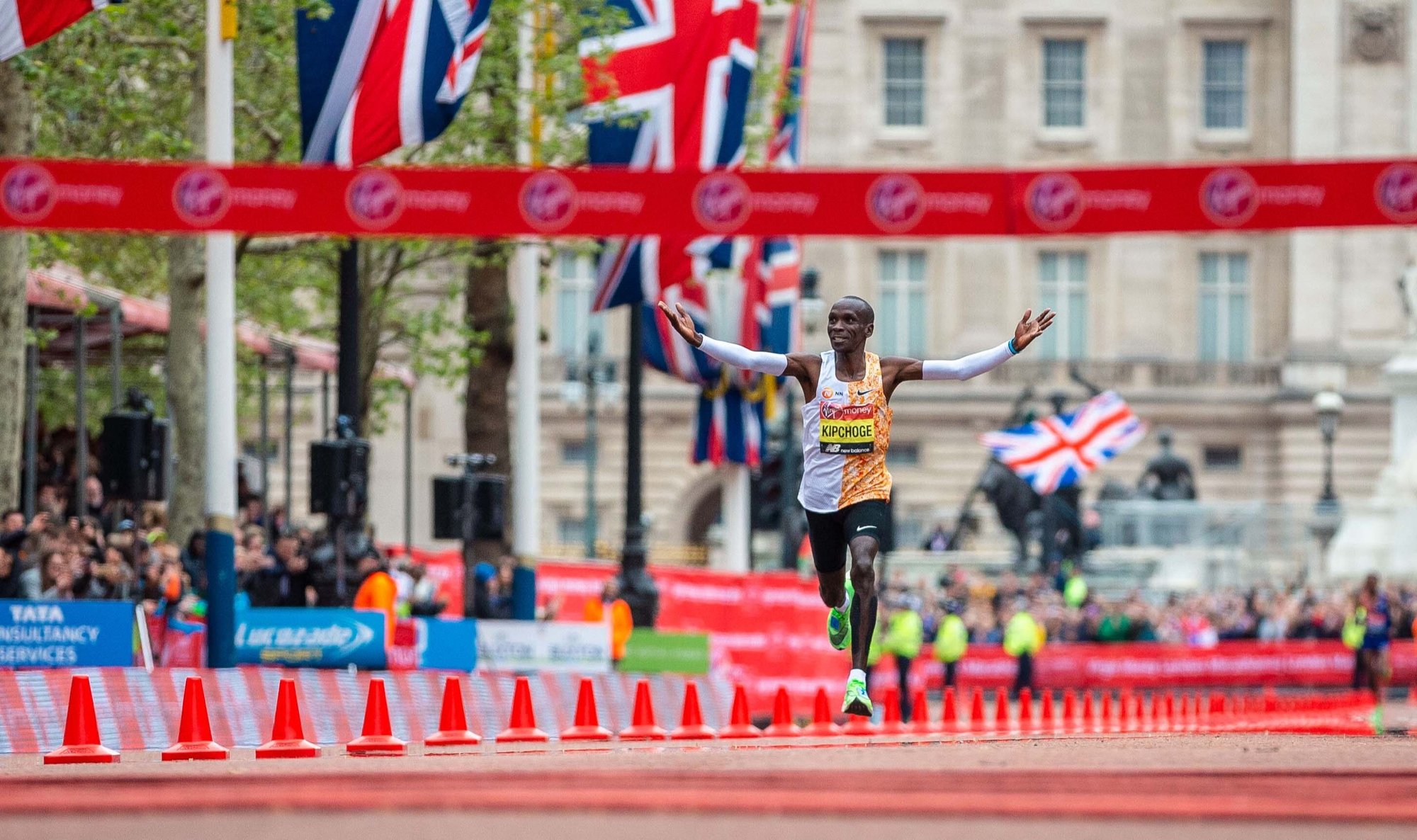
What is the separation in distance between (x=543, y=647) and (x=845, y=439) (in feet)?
36.3

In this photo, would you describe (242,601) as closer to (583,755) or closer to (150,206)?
(150,206)

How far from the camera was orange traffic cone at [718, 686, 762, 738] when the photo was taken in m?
16.3

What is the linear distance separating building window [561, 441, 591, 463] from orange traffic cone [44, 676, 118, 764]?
52.4 meters

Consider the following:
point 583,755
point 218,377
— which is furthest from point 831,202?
point 583,755

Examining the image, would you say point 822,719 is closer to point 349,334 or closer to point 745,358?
point 745,358

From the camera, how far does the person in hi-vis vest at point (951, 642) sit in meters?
32.0

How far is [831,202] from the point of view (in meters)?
21.9

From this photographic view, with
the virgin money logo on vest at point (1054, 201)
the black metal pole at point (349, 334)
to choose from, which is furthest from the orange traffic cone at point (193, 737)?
the virgin money logo on vest at point (1054, 201)

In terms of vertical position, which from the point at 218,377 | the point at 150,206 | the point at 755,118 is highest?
the point at 755,118

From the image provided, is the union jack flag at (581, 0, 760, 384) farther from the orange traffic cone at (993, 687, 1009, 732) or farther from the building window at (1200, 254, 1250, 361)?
the building window at (1200, 254, 1250, 361)

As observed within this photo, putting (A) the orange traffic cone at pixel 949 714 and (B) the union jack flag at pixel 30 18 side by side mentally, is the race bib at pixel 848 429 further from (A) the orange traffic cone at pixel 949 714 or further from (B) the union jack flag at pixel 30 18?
(B) the union jack flag at pixel 30 18

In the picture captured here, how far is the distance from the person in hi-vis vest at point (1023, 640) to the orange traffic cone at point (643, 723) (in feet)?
57.0

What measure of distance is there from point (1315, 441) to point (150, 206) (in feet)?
163

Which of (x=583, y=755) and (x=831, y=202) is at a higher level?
(x=831, y=202)
